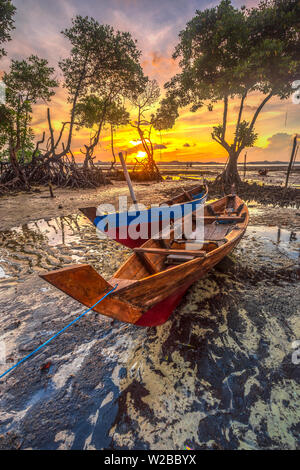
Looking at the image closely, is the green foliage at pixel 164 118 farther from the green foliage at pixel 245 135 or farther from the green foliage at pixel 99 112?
the green foliage at pixel 245 135

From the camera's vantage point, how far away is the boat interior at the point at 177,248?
317 cm

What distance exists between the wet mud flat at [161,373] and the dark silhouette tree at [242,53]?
15814mm

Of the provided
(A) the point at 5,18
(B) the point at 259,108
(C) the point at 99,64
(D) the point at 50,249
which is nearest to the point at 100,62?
(C) the point at 99,64

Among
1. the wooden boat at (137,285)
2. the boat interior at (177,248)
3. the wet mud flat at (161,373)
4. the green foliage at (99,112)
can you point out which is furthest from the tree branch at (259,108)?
the wooden boat at (137,285)

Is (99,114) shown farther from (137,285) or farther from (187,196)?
(137,285)

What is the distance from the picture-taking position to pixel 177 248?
189 inches

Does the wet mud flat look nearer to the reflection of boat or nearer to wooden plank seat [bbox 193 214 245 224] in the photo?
the reflection of boat

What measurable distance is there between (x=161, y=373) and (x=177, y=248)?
9.02 feet

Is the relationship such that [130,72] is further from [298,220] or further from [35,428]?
[35,428]

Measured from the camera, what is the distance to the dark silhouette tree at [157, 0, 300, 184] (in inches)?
511

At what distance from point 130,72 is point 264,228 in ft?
67.7

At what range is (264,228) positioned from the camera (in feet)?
25.6
